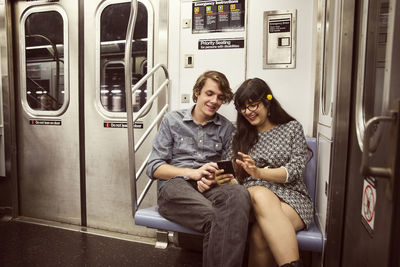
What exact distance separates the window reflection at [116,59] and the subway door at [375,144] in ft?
6.72

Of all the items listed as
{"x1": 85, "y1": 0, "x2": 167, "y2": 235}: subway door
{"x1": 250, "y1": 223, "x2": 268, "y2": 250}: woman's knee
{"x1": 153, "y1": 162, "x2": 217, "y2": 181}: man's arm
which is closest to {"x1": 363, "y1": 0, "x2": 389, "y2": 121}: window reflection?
{"x1": 250, "y1": 223, "x2": 268, "y2": 250}: woman's knee

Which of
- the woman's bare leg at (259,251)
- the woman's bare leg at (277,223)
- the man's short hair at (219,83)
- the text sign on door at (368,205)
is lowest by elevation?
the woman's bare leg at (259,251)

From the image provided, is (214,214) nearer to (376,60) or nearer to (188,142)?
(188,142)

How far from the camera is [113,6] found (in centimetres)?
307

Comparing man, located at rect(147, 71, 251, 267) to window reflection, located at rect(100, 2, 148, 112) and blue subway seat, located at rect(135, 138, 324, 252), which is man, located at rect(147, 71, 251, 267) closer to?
blue subway seat, located at rect(135, 138, 324, 252)

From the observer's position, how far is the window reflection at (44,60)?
130 inches

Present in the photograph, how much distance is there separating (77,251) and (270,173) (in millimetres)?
1957

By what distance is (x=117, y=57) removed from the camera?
3.12 m

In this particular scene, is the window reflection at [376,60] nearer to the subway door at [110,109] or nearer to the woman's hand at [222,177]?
the woman's hand at [222,177]

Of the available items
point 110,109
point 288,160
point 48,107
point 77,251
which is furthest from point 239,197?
point 48,107

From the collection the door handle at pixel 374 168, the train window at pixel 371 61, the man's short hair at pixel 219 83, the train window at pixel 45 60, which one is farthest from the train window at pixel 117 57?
the door handle at pixel 374 168

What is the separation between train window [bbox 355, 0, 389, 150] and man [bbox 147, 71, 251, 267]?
2.54ft

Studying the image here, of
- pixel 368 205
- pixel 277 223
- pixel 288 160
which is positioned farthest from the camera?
pixel 288 160

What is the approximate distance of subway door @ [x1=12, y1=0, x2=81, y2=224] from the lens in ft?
10.7
